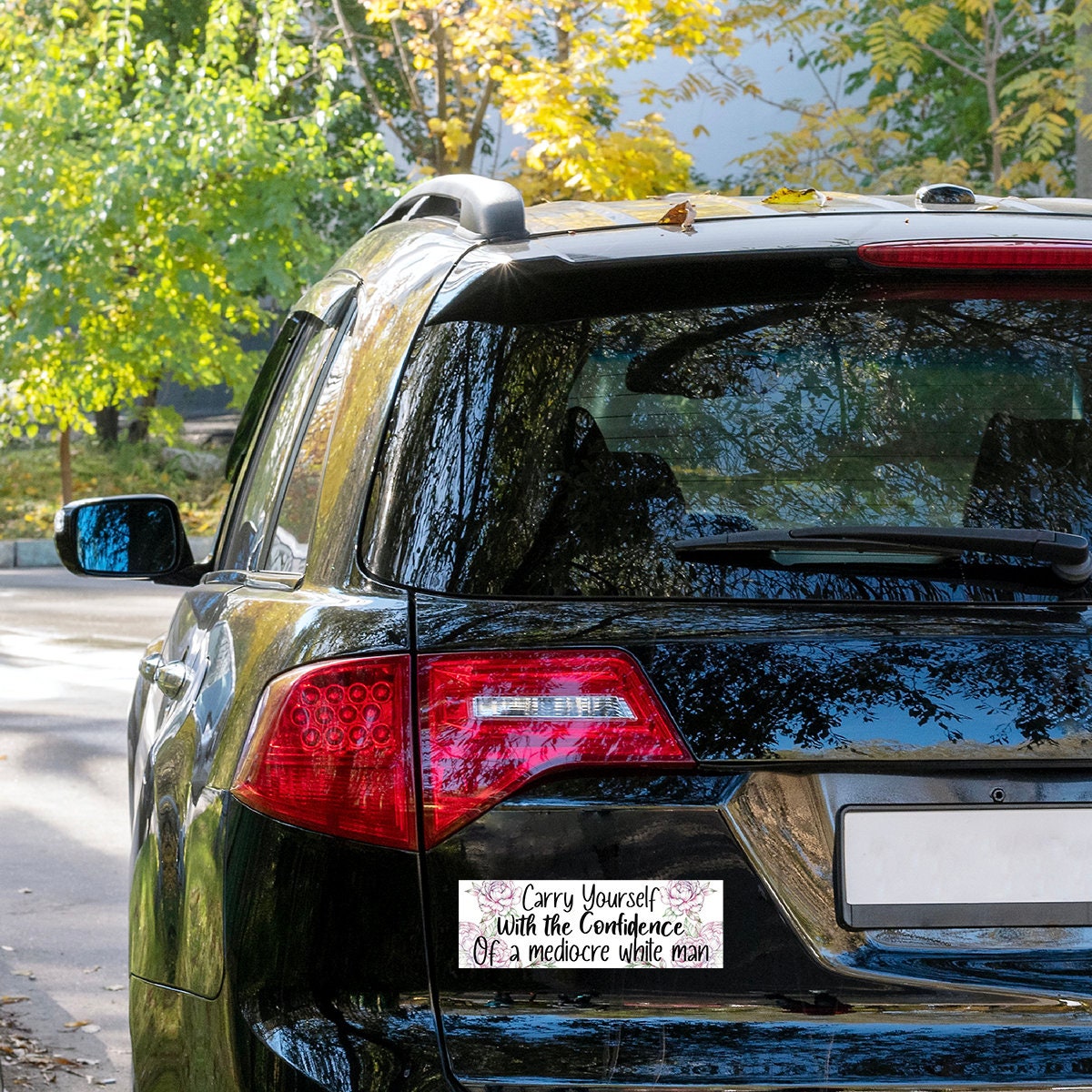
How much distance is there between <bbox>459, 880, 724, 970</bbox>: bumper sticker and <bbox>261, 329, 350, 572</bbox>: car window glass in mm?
630

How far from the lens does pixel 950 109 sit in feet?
47.5

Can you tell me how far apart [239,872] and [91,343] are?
16.8 meters

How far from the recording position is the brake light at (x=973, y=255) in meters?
2.05

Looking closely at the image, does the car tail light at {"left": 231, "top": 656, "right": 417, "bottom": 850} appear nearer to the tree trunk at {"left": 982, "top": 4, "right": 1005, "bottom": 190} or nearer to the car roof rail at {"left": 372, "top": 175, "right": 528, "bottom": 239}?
the car roof rail at {"left": 372, "top": 175, "right": 528, "bottom": 239}

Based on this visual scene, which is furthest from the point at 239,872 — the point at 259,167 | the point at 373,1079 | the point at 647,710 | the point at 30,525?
the point at 30,525

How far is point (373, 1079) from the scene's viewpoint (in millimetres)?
1779

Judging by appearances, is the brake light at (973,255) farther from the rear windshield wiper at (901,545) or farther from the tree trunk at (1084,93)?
the tree trunk at (1084,93)

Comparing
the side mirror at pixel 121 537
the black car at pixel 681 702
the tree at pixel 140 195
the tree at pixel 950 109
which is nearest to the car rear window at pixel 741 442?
the black car at pixel 681 702

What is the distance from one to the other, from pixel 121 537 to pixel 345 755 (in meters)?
1.66

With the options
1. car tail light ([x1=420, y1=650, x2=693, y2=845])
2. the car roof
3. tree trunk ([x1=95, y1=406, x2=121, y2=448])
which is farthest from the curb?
car tail light ([x1=420, y1=650, x2=693, y2=845])

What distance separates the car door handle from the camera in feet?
8.49

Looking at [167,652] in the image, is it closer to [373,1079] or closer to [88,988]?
[373,1079]

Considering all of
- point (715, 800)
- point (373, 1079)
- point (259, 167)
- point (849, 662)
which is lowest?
point (373, 1079)

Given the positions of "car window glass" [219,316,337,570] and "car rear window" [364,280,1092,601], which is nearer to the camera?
"car rear window" [364,280,1092,601]
